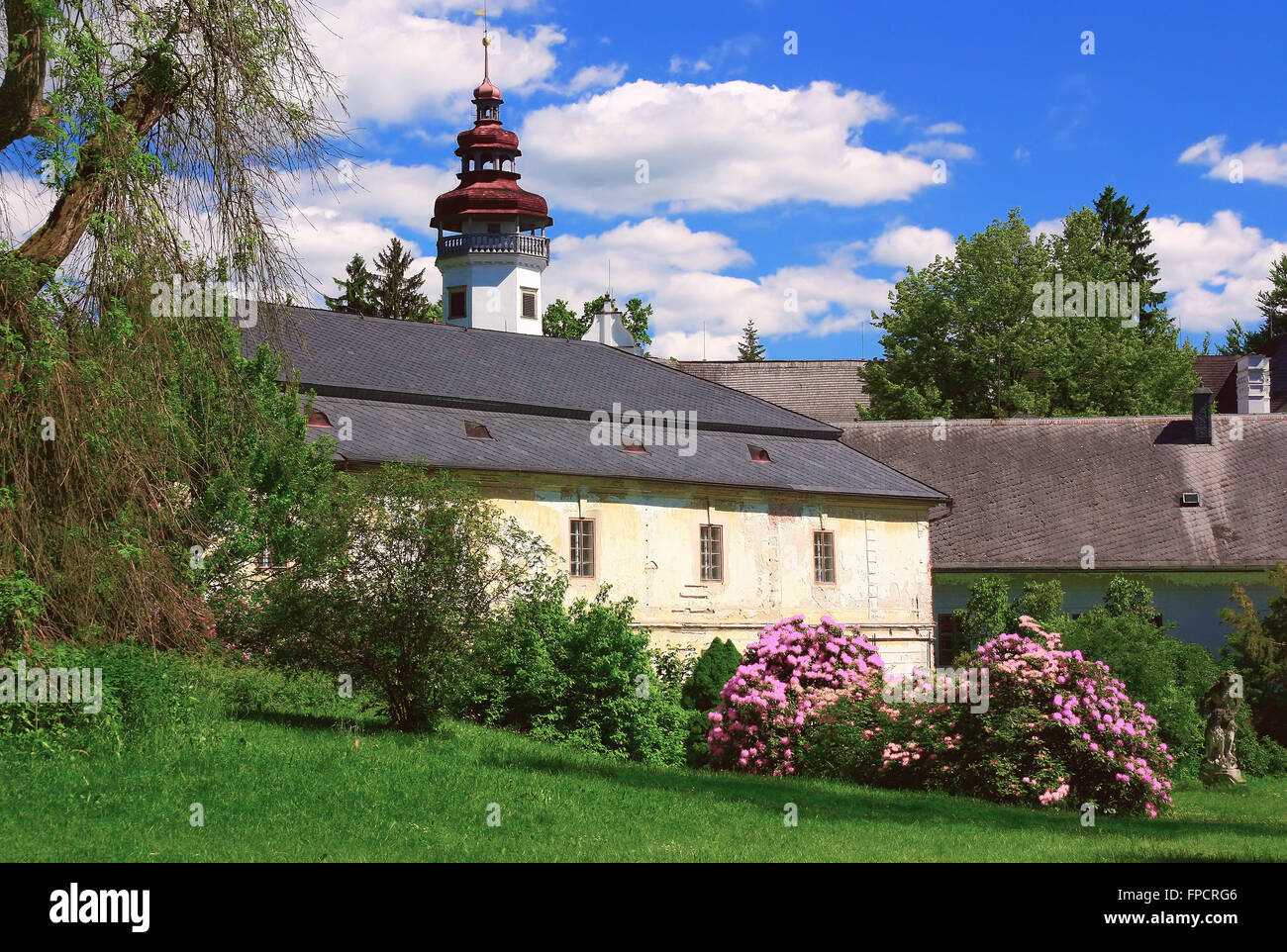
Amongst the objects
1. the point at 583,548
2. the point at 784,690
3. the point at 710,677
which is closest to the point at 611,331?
the point at 583,548

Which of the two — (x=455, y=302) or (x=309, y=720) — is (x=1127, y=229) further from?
(x=309, y=720)

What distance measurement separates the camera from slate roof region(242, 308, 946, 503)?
2848 cm

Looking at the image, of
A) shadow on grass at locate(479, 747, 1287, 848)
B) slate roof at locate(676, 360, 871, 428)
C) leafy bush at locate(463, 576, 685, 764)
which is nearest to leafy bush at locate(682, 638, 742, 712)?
leafy bush at locate(463, 576, 685, 764)

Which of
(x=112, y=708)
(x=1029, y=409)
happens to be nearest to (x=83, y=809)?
(x=112, y=708)

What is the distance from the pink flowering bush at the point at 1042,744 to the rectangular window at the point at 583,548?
12053 mm

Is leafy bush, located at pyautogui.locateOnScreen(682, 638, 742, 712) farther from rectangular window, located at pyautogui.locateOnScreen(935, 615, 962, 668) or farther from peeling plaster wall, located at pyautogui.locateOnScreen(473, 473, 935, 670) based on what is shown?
rectangular window, located at pyautogui.locateOnScreen(935, 615, 962, 668)

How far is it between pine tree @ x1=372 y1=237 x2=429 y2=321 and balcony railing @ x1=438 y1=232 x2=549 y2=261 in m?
2.22

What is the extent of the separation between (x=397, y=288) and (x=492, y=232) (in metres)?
5.14

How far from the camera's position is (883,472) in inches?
1367

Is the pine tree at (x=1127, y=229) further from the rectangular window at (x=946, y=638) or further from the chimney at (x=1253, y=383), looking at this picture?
the rectangular window at (x=946, y=638)

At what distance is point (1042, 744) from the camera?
54.4 feet

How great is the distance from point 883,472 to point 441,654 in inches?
784

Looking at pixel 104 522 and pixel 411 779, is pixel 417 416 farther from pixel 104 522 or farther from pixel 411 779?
pixel 104 522

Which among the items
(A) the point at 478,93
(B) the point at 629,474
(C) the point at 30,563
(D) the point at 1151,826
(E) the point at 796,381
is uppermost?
(A) the point at 478,93
